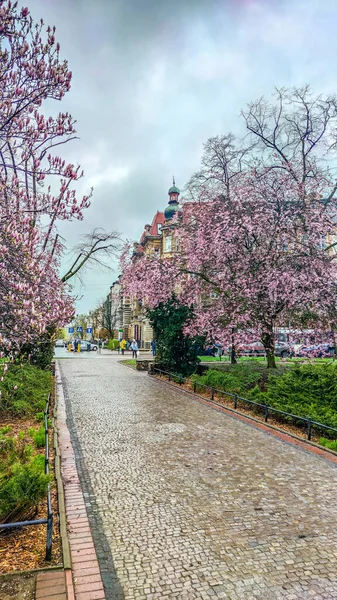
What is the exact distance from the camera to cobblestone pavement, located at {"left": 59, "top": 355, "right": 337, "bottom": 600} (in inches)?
149

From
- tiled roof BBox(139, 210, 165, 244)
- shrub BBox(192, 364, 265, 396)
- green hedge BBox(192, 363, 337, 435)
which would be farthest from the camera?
tiled roof BBox(139, 210, 165, 244)

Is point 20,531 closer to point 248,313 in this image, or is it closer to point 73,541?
point 73,541

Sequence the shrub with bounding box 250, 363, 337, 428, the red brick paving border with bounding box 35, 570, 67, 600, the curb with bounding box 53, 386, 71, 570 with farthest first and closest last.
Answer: the shrub with bounding box 250, 363, 337, 428, the curb with bounding box 53, 386, 71, 570, the red brick paving border with bounding box 35, 570, 67, 600

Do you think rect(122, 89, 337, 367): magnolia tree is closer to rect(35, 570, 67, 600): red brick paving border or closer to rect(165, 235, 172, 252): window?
rect(35, 570, 67, 600): red brick paving border

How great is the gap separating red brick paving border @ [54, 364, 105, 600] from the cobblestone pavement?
0.11 metres

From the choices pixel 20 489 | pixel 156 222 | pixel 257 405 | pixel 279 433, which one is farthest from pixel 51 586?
pixel 156 222

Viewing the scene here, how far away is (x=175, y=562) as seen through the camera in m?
4.06

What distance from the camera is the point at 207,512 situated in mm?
5180

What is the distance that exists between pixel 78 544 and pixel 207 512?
168cm

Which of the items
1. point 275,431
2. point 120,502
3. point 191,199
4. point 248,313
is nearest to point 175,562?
point 120,502

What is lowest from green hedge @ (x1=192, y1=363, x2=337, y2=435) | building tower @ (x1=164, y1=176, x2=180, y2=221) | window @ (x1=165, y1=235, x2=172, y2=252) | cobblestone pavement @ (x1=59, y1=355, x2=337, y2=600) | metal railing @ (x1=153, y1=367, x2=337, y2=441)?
cobblestone pavement @ (x1=59, y1=355, x2=337, y2=600)

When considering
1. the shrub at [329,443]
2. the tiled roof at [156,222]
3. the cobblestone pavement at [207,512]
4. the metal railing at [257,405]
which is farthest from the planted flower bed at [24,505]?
the tiled roof at [156,222]

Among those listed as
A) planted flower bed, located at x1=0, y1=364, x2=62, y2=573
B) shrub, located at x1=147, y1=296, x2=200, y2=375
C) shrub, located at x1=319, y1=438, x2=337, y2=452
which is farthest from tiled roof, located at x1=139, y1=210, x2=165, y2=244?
planted flower bed, located at x1=0, y1=364, x2=62, y2=573

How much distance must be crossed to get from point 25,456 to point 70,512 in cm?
165
